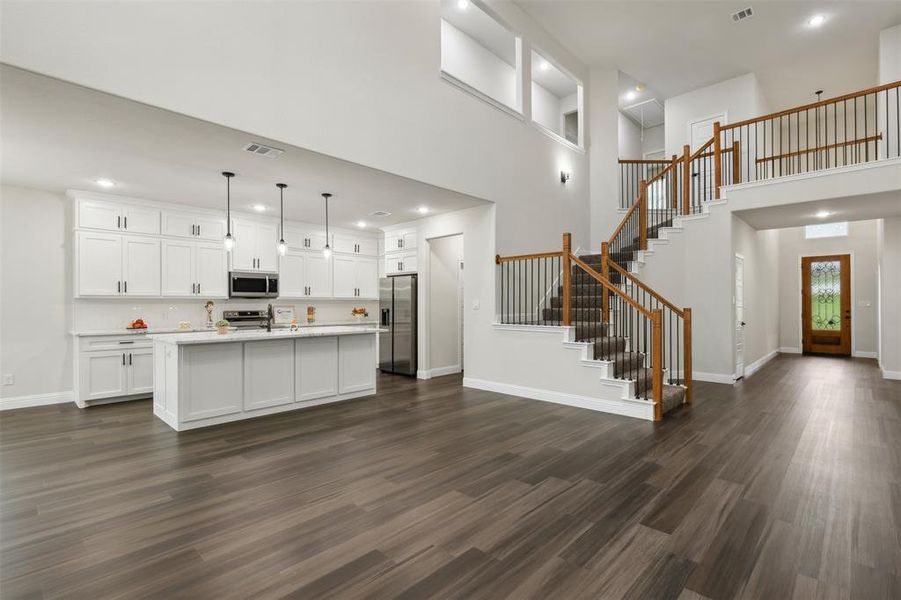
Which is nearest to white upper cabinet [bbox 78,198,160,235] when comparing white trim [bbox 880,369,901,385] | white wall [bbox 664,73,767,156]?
white wall [bbox 664,73,767,156]

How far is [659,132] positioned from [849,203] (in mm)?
6625

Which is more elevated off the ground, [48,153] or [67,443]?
[48,153]

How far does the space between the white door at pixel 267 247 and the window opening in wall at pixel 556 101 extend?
562cm

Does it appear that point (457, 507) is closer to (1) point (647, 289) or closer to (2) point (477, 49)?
(1) point (647, 289)

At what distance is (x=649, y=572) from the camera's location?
2.04 metres

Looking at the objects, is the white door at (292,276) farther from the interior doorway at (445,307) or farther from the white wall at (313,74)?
the white wall at (313,74)

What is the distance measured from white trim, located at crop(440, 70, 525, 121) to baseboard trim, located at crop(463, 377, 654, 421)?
13.7 feet

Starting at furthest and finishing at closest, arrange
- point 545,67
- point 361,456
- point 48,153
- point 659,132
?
point 659,132 → point 545,67 → point 48,153 → point 361,456

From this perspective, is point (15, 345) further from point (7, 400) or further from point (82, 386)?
point (82, 386)

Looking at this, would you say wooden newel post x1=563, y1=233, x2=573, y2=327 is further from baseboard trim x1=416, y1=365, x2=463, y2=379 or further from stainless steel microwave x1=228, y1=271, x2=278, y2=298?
stainless steel microwave x1=228, y1=271, x2=278, y2=298

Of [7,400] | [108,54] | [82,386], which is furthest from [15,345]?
[108,54]

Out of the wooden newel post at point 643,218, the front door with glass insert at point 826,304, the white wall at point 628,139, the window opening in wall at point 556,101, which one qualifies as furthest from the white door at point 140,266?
the front door with glass insert at point 826,304

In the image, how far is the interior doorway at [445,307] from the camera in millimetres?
7582

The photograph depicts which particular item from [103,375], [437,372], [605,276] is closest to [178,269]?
[103,375]
